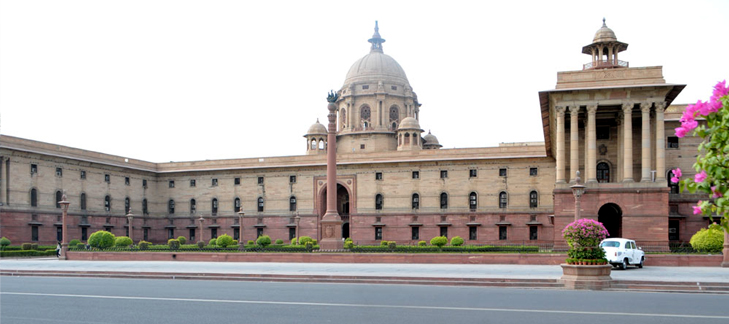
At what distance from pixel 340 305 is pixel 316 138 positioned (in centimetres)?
5607

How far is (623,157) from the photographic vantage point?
1512 inches

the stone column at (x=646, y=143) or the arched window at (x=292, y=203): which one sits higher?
the stone column at (x=646, y=143)

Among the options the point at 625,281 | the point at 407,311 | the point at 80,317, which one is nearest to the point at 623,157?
the point at 625,281

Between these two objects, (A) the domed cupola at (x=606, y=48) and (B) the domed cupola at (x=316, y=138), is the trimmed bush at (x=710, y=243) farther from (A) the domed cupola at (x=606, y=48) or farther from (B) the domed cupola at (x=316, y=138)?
(B) the domed cupola at (x=316, y=138)

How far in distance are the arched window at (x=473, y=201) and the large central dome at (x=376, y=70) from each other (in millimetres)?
21731

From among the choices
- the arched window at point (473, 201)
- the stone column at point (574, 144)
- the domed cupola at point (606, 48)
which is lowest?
the arched window at point (473, 201)

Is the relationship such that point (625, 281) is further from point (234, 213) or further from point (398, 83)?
point (398, 83)

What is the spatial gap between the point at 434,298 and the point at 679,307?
4.94 metres

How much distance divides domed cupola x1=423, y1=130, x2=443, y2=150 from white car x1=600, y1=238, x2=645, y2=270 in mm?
45591

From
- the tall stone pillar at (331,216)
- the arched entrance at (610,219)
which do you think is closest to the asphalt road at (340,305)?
the tall stone pillar at (331,216)

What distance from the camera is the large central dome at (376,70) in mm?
71750

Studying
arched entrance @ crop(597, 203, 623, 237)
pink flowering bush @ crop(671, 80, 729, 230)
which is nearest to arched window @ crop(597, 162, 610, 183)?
arched entrance @ crop(597, 203, 623, 237)

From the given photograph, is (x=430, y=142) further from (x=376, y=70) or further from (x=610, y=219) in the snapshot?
(x=610, y=219)

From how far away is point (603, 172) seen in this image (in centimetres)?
4200
